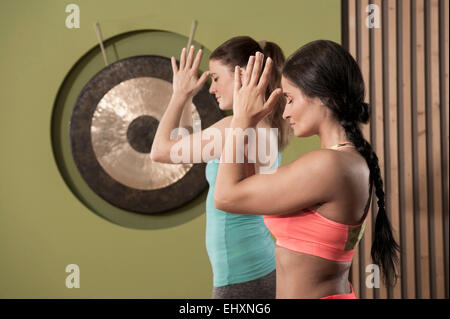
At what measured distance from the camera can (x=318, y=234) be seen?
0.85m

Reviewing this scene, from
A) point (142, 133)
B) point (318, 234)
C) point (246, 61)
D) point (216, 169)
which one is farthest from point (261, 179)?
point (142, 133)

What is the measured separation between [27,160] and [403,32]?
2.09m

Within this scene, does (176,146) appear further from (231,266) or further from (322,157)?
(322,157)

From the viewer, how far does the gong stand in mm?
2133

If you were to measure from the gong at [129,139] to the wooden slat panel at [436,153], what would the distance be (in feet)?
3.87

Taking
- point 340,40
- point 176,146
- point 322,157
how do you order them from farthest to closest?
point 340,40 < point 176,146 < point 322,157

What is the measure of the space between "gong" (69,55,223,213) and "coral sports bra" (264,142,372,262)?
1.27 m

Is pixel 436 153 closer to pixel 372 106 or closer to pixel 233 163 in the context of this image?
pixel 372 106

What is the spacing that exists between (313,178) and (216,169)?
0.52 m

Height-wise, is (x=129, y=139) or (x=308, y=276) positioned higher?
(x=129, y=139)

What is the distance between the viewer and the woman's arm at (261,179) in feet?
2.66

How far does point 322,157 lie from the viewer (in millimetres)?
815

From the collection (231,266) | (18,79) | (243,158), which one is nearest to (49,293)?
(18,79)

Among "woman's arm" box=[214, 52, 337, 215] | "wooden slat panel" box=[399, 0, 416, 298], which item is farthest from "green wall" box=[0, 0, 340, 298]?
"woman's arm" box=[214, 52, 337, 215]
